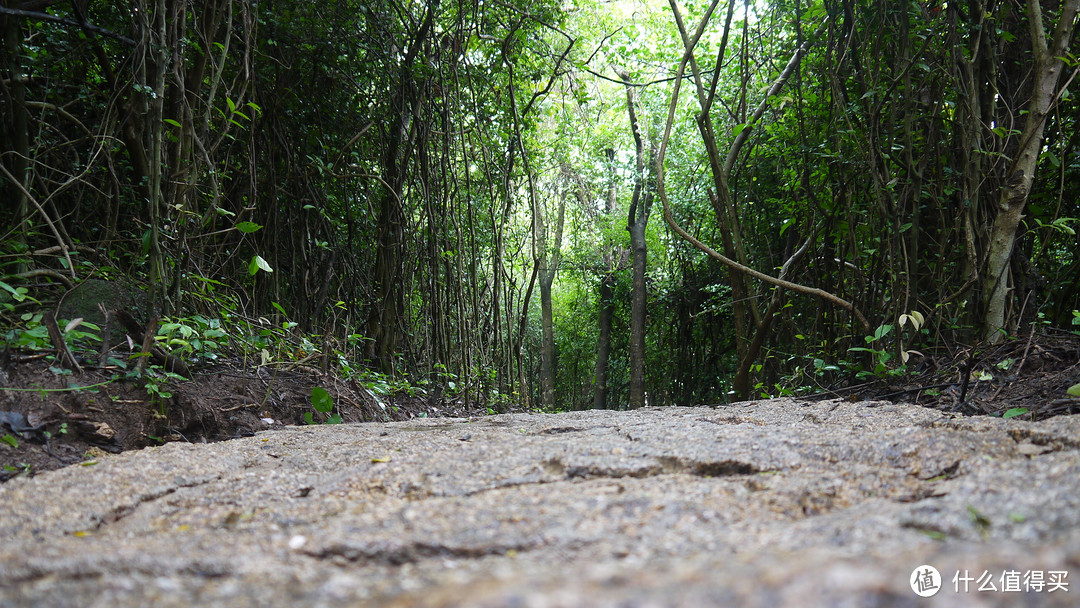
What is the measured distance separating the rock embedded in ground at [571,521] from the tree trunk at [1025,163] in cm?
92

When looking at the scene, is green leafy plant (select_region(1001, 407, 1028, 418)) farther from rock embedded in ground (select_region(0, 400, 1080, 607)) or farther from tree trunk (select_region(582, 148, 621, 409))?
tree trunk (select_region(582, 148, 621, 409))

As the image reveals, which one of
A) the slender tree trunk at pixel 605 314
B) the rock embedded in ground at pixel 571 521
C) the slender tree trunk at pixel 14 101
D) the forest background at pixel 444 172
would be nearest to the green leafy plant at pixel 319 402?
the forest background at pixel 444 172

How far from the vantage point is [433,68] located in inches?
167

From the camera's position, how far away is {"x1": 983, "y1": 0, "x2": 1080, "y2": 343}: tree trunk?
2158mm

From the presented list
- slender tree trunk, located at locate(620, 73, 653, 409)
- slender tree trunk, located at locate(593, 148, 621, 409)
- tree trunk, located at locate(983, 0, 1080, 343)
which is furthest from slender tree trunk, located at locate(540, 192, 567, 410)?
tree trunk, located at locate(983, 0, 1080, 343)

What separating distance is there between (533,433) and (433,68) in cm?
314

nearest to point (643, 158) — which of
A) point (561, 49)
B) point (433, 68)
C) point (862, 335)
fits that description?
point (561, 49)

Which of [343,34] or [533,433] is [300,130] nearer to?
[343,34]

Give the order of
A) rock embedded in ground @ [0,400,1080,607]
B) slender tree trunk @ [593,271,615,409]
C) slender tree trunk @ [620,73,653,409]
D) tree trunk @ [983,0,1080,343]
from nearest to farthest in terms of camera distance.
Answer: rock embedded in ground @ [0,400,1080,607], tree trunk @ [983,0,1080,343], slender tree trunk @ [620,73,653,409], slender tree trunk @ [593,271,615,409]

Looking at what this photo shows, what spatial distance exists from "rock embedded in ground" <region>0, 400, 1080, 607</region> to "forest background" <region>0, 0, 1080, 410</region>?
3.25 ft

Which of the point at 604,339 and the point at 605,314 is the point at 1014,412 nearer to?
the point at 604,339

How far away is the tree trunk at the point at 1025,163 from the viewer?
2158 millimetres

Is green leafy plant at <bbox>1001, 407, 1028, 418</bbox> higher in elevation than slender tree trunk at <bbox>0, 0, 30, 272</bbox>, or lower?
lower

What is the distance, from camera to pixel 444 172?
4363mm
